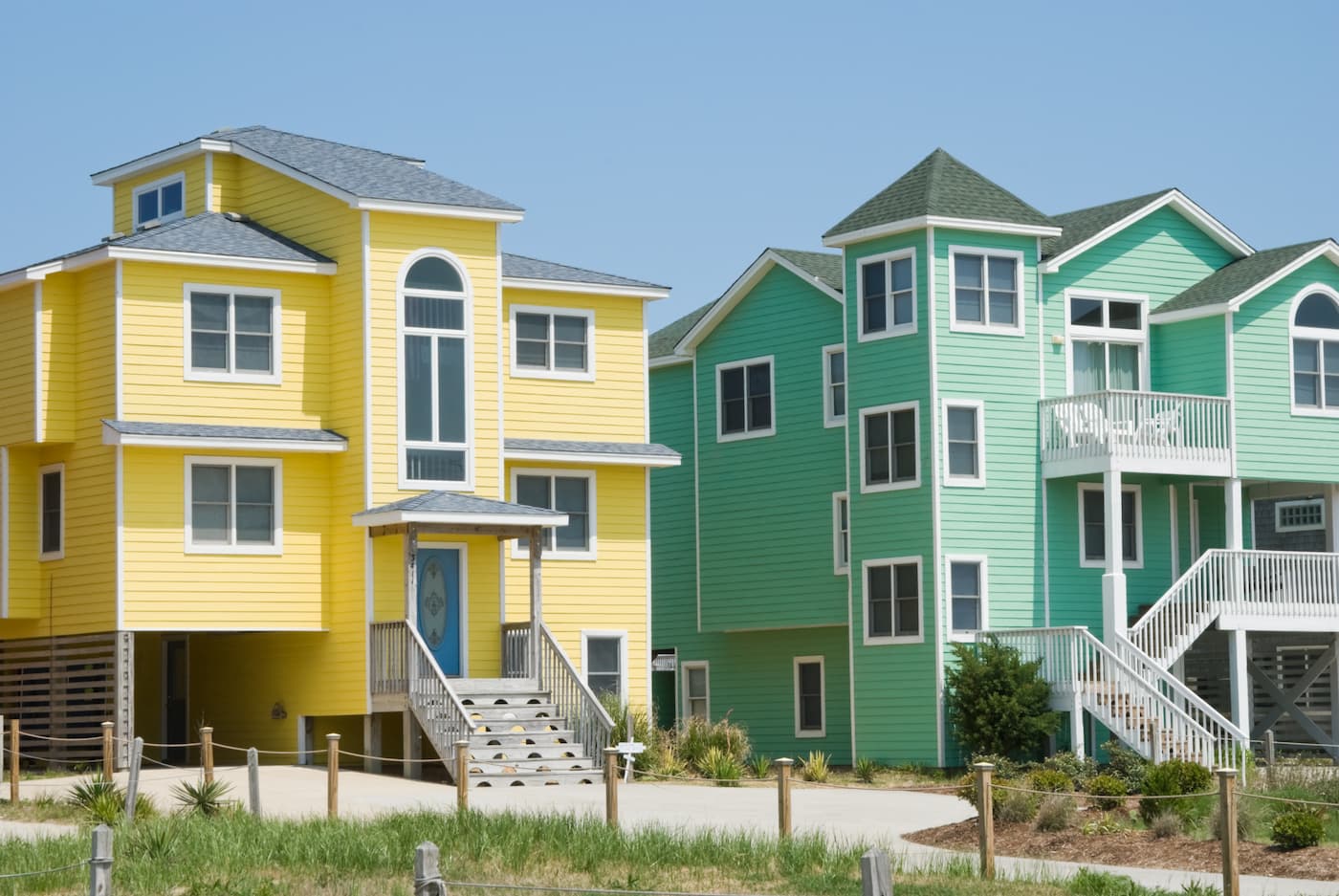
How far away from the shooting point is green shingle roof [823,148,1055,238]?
3850cm

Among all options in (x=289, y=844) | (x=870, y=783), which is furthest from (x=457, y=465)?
(x=289, y=844)

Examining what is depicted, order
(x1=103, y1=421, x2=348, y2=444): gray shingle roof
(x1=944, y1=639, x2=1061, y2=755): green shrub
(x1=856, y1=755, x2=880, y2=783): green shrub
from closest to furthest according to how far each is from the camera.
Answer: (x1=103, y1=421, x2=348, y2=444): gray shingle roof → (x1=944, y1=639, x2=1061, y2=755): green shrub → (x1=856, y1=755, x2=880, y2=783): green shrub

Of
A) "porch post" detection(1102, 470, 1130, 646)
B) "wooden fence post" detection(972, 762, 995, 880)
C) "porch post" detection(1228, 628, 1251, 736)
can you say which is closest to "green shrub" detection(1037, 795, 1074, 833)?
"wooden fence post" detection(972, 762, 995, 880)

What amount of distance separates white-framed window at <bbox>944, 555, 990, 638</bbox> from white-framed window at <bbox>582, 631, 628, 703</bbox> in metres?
5.78

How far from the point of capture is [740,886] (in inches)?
766

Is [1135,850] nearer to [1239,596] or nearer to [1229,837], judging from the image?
[1229,837]

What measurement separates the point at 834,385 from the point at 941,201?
4832 millimetres

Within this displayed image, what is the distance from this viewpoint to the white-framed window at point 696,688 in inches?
1774

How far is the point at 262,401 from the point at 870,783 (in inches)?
464

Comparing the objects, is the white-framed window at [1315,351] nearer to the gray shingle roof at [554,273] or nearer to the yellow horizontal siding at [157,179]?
the gray shingle roof at [554,273]

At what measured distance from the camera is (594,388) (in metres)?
38.0

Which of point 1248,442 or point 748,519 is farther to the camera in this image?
point 748,519

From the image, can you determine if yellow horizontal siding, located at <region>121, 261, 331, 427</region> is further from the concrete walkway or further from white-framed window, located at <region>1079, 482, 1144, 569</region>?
white-framed window, located at <region>1079, 482, 1144, 569</region>

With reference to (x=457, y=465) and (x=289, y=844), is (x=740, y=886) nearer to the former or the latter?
(x=289, y=844)
